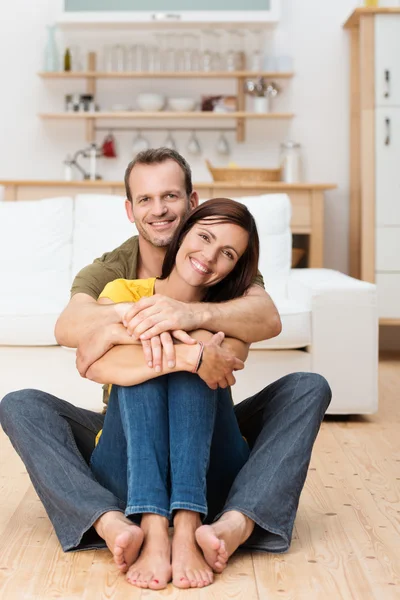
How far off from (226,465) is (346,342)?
4.95 ft

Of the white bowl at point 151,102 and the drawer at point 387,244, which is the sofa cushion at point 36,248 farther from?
the drawer at point 387,244

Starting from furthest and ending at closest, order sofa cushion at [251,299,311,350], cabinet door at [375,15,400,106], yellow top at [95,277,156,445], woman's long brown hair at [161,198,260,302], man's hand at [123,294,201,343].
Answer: cabinet door at [375,15,400,106]
sofa cushion at [251,299,311,350]
yellow top at [95,277,156,445]
woman's long brown hair at [161,198,260,302]
man's hand at [123,294,201,343]

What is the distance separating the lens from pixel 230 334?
1.85 meters

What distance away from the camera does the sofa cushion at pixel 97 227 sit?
3.78 metres

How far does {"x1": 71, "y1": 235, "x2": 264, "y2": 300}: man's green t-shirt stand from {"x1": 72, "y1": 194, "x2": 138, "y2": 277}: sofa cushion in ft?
4.98

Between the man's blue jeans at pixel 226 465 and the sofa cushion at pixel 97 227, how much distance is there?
6.31 feet

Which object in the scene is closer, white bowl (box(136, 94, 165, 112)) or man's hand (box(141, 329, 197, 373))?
man's hand (box(141, 329, 197, 373))

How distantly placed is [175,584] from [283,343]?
5.63 ft

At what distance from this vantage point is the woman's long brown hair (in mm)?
1819

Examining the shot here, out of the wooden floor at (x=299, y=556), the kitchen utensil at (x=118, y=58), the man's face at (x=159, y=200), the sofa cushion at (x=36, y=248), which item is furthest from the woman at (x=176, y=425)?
the kitchen utensil at (x=118, y=58)

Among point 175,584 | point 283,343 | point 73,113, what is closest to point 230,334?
point 175,584

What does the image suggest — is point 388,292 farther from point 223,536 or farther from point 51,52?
point 223,536

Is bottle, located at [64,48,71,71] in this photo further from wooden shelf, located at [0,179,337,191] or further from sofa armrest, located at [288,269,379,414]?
sofa armrest, located at [288,269,379,414]

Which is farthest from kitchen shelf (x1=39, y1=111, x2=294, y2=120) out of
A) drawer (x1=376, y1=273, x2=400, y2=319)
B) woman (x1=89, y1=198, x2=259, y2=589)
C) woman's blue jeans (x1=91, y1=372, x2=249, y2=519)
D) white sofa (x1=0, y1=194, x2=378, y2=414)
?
woman's blue jeans (x1=91, y1=372, x2=249, y2=519)
